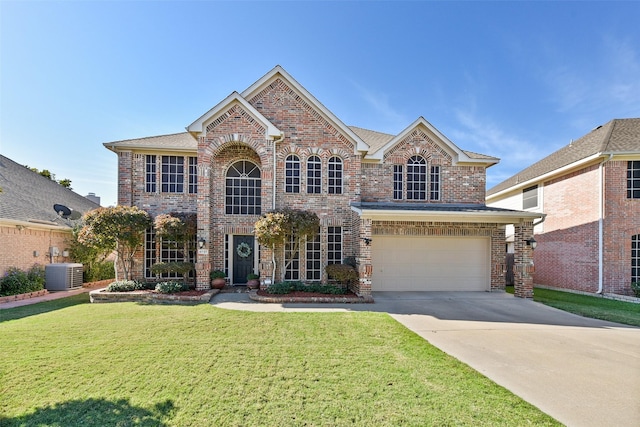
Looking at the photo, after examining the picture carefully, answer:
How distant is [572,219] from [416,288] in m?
8.16

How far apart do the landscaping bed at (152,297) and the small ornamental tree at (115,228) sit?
1377 mm

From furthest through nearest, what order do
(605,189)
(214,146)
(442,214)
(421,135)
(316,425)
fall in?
(421,135) → (605,189) → (214,146) → (442,214) → (316,425)

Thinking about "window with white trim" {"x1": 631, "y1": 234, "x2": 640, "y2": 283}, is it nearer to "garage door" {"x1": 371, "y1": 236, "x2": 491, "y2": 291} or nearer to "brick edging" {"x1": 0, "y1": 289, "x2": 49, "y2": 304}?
"garage door" {"x1": 371, "y1": 236, "x2": 491, "y2": 291}

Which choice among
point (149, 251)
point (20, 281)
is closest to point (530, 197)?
point (149, 251)

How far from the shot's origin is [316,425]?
10.9 ft

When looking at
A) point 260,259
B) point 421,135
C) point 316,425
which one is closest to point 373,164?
point 421,135

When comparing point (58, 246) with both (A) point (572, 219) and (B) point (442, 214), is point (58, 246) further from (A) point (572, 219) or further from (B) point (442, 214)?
(A) point (572, 219)

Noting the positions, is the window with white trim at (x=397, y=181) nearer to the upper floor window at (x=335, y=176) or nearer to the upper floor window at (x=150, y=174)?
the upper floor window at (x=335, y=176)

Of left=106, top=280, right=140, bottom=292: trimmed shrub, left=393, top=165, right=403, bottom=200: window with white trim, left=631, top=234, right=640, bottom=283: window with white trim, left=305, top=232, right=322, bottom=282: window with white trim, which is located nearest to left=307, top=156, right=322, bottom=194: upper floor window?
Result: left=305, top=232, right=322, bottom=282: window with white trim

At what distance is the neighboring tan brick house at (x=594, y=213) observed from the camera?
11.8 metres

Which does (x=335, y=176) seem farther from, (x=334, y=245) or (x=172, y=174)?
(x=172, y=174)

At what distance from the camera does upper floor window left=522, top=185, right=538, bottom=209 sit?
613 inches

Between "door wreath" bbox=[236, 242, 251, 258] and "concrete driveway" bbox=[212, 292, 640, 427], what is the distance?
1.91 metres

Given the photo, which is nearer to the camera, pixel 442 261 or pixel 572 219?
pixel 442 261
